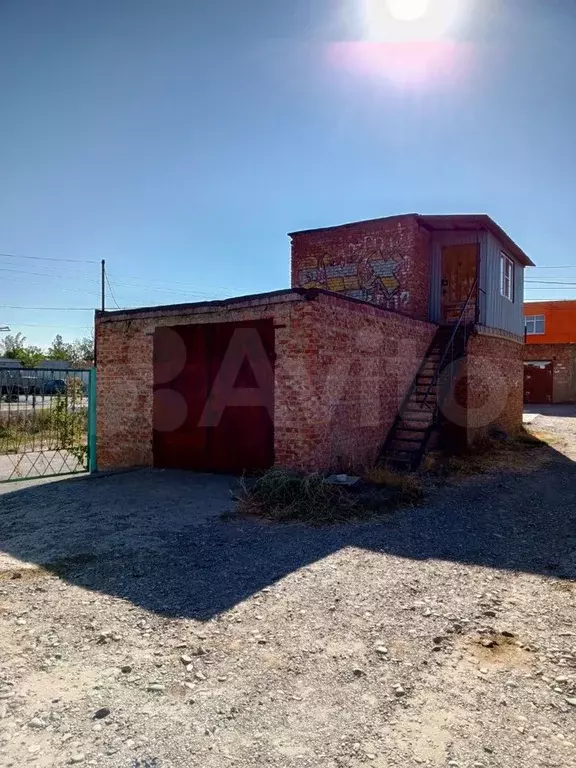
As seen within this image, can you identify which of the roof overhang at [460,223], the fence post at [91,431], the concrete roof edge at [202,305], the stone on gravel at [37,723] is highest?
the roof overhang at [460,223]

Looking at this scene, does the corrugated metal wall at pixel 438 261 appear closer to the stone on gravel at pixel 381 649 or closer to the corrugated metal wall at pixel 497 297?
the corrugated metal wall at pixel 497 297

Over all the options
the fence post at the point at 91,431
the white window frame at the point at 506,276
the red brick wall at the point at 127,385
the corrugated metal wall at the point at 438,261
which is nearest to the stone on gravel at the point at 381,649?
the red brick wall at the point at 127,385

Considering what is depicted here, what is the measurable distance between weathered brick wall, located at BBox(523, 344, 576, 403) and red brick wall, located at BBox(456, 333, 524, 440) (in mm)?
14017

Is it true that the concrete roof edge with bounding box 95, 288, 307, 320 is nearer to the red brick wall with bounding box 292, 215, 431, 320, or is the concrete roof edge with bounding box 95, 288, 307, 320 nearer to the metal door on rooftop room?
the red brick wall with bounding box 292, 215, 431, 320

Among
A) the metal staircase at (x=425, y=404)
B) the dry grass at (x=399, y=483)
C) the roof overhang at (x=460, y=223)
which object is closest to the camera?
the dry grass at (x=399, y=483)

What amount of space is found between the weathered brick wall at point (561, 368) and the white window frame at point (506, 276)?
14.7 m

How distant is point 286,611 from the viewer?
156 inches

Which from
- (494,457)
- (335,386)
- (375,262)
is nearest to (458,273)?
(375,262)

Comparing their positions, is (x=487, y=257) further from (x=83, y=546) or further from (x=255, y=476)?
(x=83, y=546)

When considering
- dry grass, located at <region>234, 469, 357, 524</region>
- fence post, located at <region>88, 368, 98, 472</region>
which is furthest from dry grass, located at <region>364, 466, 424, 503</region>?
fence post, located at <region>88, 368, 98, 472</region>

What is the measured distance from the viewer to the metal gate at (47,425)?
32.2 feet

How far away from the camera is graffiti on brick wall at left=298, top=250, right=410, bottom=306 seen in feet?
42.9

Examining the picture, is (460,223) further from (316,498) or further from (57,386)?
(57,386)

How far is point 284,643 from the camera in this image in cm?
349
